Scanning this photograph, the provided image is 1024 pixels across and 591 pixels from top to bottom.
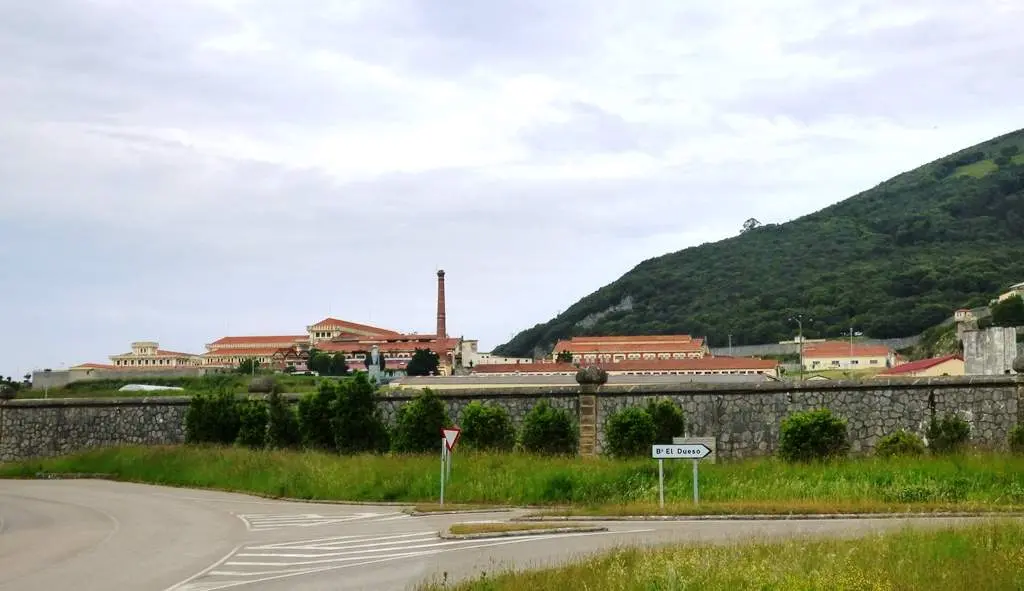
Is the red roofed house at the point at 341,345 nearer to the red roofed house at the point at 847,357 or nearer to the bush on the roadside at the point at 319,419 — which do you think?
the red roofed house at the point at 847,357

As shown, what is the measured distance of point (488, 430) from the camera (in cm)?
3164

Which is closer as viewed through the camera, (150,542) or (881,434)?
(150,542)

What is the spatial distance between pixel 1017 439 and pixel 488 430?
1349 cm

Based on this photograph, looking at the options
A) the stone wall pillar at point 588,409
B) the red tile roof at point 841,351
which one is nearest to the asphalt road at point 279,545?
the stone wall pillar at point 588,409

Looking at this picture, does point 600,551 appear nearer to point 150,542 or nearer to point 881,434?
point 150,542

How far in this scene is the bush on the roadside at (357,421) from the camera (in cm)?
3300

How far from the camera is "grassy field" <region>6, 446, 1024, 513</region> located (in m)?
21.2

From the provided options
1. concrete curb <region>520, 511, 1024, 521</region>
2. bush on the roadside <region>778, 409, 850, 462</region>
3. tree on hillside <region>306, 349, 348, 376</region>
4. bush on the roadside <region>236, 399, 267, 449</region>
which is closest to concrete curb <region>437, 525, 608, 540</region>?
concrete curb <region>520, 511, 1024, 521</region>

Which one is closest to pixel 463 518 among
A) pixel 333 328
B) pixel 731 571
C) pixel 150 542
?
pixel 150 542

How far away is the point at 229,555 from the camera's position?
17.4m

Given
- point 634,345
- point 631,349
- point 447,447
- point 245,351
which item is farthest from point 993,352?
point 245,351

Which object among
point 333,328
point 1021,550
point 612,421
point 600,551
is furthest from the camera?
point 333,328

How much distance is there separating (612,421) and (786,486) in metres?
7.09

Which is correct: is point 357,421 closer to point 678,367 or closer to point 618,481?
point 618,481
